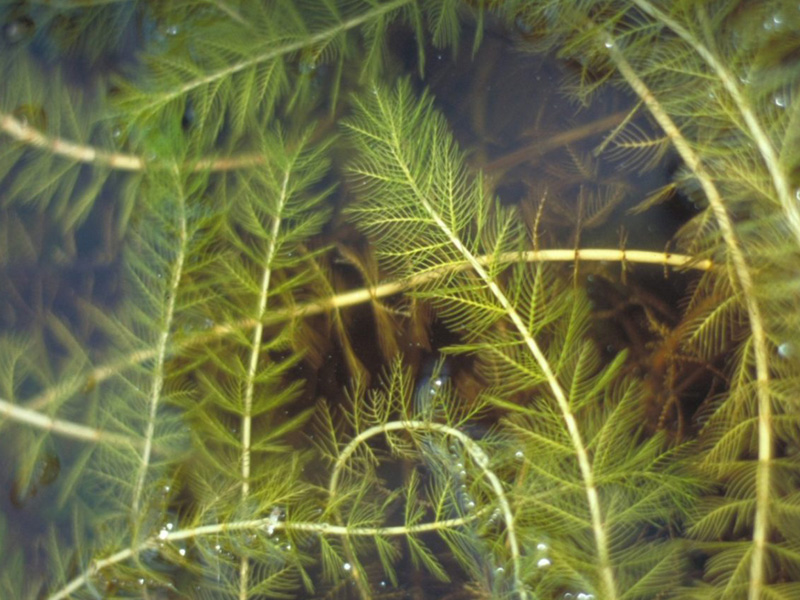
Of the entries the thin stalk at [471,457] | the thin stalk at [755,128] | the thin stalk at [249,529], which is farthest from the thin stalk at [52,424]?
the thin stalk at [755,128]

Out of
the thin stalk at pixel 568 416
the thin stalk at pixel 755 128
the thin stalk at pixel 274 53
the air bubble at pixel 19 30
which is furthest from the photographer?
the air bubble at pixel 19 30

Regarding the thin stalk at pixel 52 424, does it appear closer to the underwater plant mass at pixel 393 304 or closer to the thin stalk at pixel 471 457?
the underwater plant mass at pixel 393 304

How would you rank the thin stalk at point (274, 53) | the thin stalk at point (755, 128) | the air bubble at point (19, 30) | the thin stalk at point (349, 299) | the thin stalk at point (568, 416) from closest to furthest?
the thin stalk at point (755, 128) → the thin stalk at point (568, 416) → the thin stalk at point (349, 299) → the thin stalk at point (274, 53) → the air bubble at point (19, 30)

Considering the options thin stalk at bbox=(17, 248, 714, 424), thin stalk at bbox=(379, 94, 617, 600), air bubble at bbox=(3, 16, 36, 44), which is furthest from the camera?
air bubble at bbox=(3, 16, 36, 44)

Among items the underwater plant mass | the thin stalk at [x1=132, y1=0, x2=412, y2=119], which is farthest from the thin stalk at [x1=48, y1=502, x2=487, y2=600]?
the thin stalk at [x1=132, y1=0, x2=412, y2=119]

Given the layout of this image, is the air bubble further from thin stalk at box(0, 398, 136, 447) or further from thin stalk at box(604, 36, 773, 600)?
thin stalk at box(604, 36, 773, 600)

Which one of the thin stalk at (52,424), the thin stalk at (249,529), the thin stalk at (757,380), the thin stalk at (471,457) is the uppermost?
the thin stalk at (757,380)

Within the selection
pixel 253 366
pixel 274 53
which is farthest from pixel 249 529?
pixel 274 53

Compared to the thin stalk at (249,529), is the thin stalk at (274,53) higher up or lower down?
higher up

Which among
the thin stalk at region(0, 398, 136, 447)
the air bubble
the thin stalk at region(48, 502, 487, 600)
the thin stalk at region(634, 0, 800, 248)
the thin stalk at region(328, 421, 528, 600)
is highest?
the thin stalk at region(634, 0, 800, 248)
